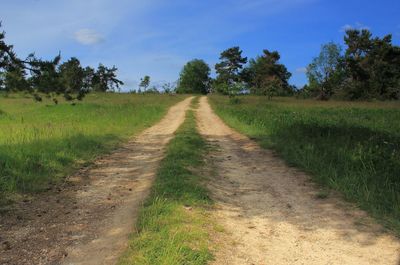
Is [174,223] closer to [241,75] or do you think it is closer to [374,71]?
[374,71]

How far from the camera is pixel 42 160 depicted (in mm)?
9891

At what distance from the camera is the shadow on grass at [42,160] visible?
814 cm

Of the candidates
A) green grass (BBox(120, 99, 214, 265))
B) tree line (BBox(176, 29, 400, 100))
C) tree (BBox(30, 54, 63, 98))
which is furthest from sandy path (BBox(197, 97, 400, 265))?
tree line (BBox(176, 29, 400, 100))

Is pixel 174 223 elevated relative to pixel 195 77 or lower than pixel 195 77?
lower

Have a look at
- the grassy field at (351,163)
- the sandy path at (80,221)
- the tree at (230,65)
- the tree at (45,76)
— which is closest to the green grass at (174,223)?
the sandy path at (80,221)

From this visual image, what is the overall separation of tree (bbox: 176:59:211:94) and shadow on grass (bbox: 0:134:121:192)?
110 metres

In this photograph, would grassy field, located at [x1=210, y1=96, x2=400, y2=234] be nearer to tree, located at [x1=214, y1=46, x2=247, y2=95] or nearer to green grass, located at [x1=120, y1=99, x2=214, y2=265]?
green grass, located at [x1=120, y1=99, x2=214, y2=265]

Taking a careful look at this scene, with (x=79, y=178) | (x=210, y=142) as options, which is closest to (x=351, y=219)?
(x=79, y=178)

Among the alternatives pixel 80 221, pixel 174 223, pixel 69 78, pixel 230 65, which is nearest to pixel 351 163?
pixel 174 223

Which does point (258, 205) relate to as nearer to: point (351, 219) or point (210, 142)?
point (351, 219)

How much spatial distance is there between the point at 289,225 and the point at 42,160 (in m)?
6.40

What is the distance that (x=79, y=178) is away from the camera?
9.14 metres

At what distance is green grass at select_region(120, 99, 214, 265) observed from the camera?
181 inches

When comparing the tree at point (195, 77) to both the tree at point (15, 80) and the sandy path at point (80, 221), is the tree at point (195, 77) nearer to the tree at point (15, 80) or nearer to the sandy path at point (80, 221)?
the tree at point (15, 80)
